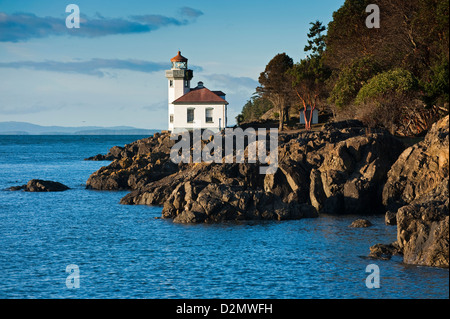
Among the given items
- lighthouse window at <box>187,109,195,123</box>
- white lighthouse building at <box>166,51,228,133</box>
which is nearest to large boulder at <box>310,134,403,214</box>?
white lighthouse building at <box>166,51,228,133</box>

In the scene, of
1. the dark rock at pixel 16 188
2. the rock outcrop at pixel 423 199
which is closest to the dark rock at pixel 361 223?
the rock outcrop at pixel 423 199

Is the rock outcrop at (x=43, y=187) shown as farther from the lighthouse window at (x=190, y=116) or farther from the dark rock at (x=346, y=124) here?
the dark rock at (x=346, y=124)

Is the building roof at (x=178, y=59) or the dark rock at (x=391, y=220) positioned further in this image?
the building roof at (x=178, y=59)

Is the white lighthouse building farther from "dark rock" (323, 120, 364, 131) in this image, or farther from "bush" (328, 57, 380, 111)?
"dark rock" (323, 120, 364, 131)

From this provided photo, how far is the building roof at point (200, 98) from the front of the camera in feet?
242

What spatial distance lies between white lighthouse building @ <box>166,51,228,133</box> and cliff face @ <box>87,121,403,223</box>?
22585 mm

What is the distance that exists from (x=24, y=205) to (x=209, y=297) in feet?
101

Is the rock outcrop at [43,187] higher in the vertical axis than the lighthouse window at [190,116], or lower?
lower

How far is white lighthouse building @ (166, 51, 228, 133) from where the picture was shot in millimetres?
73500
